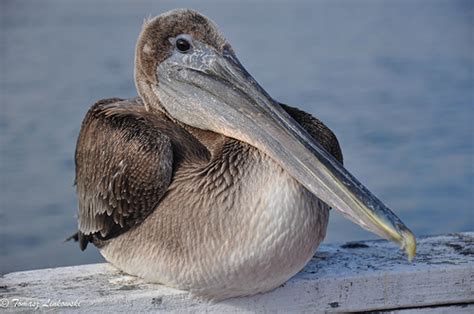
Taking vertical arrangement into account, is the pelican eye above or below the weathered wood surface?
above

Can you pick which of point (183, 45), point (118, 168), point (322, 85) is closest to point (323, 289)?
point (118, 168)

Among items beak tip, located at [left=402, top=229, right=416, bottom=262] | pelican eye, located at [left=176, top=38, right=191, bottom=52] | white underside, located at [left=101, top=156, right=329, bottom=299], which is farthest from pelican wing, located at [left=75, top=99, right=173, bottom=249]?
beak tip, located at [left=402, top=229, right=416, bottom=262]

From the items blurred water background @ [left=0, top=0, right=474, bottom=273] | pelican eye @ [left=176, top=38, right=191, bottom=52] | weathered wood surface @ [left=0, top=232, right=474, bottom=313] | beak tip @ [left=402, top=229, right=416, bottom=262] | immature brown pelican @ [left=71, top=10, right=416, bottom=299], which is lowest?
weathered wood surface @ [left=0, top=232, right=474, bottom=313]

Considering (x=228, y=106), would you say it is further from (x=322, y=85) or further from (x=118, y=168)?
(x=322, y=85)

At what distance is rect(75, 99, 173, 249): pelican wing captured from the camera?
288cm

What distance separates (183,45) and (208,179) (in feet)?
1.60

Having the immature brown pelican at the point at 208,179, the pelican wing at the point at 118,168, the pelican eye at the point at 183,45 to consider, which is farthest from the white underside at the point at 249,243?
the pelican eye at the point at 183,45

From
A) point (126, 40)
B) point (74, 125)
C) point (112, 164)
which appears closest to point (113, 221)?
point (112, 164)

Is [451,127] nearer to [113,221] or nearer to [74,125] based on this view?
[74,125]

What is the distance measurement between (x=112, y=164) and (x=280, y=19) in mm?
13092

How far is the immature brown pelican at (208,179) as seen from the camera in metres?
2.70

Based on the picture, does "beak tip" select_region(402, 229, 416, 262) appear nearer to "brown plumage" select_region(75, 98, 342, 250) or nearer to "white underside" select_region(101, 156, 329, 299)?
"white underside" select_region(101, 156, 329, 299)

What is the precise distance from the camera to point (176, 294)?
2.79m

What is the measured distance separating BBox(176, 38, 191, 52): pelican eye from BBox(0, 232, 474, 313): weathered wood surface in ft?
2.49
